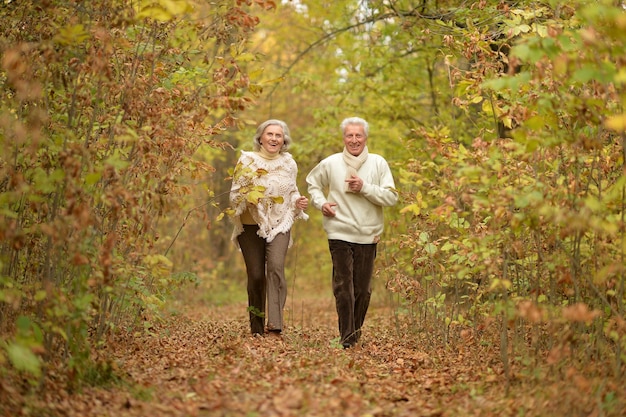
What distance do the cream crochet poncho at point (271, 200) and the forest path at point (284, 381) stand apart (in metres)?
1.09

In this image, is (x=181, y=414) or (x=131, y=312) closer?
(x=181, y=414)

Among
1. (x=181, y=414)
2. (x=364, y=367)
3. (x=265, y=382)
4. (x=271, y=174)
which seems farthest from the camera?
(x=271, y=174)

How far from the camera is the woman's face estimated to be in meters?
7.79

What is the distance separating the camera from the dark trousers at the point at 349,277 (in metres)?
7.14

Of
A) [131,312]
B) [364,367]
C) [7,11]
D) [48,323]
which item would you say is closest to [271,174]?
[131,312]

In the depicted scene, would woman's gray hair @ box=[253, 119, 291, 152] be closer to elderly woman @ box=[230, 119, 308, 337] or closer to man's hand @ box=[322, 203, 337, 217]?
elderly woman @ box=[230, 119, 308, 337]

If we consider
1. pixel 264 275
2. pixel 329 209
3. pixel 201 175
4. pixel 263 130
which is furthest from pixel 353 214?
pixel 201 175

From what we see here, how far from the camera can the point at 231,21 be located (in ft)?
17.6

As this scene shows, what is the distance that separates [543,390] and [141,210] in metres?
2.80

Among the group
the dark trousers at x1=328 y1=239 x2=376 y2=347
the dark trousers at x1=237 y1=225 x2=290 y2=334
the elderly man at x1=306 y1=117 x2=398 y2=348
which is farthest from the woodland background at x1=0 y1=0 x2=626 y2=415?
the dark trousers at x1=237 y1=225 x2=290 y2=334

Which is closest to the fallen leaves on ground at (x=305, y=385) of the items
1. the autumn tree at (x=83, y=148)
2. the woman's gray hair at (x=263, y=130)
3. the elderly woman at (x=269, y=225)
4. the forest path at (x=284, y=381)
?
the forest path at (x=284, y=381)

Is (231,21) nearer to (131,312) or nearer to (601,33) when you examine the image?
(601,33)

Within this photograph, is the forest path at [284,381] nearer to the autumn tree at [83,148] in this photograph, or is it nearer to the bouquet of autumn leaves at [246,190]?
the autumn tree at [83,148]

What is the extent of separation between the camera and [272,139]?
778 cm
